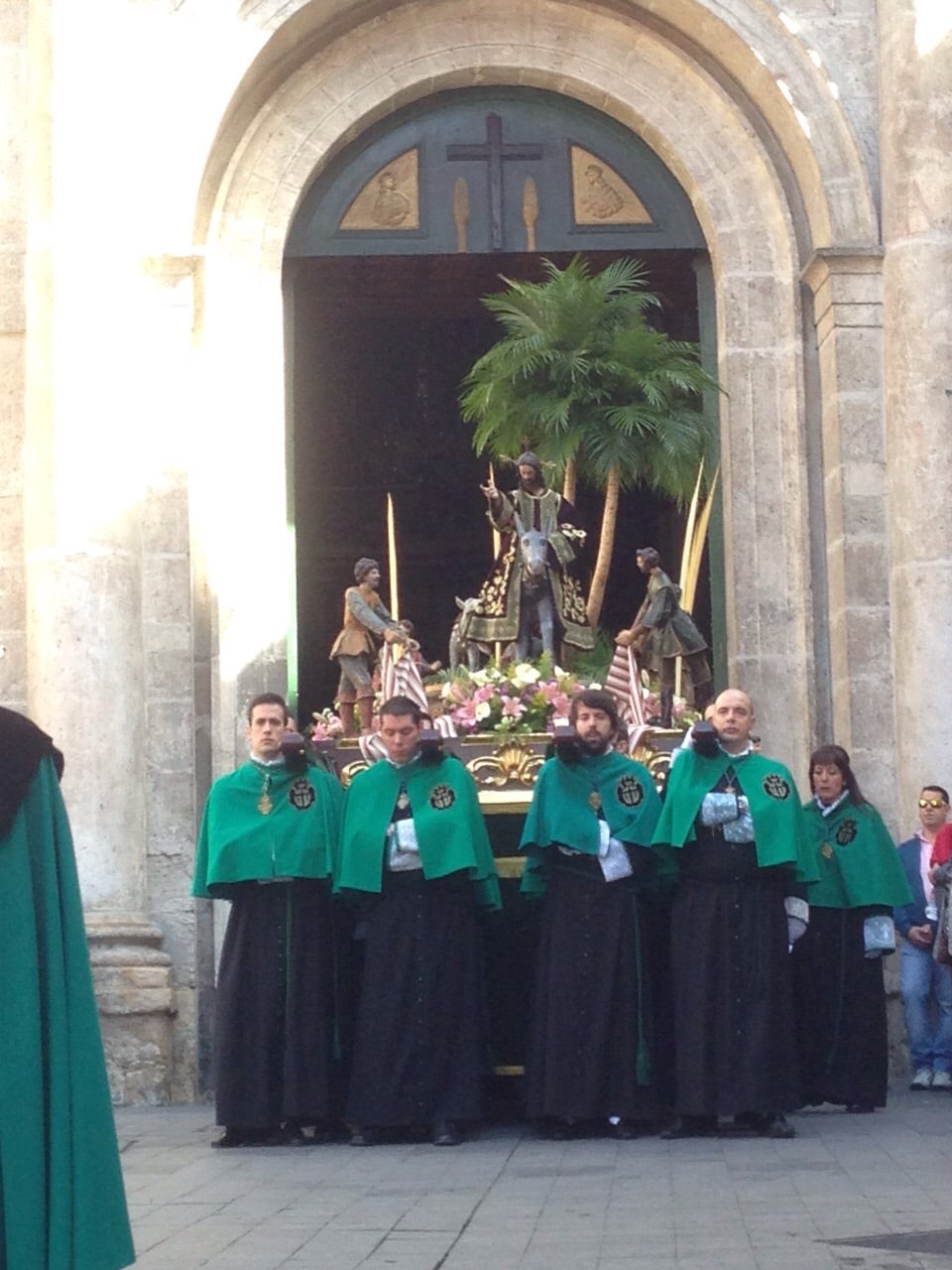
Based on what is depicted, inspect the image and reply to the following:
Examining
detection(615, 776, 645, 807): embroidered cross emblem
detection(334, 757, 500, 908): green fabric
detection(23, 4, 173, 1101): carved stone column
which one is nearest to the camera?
detection(334, 757, 500, 908): green fabric

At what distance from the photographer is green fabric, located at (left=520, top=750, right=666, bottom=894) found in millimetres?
9805

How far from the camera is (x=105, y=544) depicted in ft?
40.2

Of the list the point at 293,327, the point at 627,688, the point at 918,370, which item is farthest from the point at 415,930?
the point at 293,327

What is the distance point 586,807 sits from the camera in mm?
9867

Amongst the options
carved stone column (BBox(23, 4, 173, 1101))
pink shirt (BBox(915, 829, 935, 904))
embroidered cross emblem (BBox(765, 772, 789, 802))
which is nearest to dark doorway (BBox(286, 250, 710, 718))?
carved stone column (BBox(23, 4, 173, 1101))

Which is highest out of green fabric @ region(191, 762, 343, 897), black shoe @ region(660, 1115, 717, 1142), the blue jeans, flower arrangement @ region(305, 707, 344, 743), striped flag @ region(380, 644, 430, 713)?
striped flag @ region(380, 644, 430, 713)

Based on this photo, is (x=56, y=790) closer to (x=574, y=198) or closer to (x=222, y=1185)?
(x=222, y=1185)

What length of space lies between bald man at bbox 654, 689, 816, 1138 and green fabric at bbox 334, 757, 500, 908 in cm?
75

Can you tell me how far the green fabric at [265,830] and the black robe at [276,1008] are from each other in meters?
0.16

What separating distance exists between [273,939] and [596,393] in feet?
10.6

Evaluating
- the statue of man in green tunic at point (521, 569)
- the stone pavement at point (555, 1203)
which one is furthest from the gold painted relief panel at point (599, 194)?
the stone pavement at point (555, 1203)

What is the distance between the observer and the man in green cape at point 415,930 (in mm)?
9734

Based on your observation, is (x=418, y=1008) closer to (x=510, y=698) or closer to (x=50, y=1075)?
(x=510, y=698)

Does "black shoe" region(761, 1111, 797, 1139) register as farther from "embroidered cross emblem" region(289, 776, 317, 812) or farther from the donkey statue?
the donkey statue
